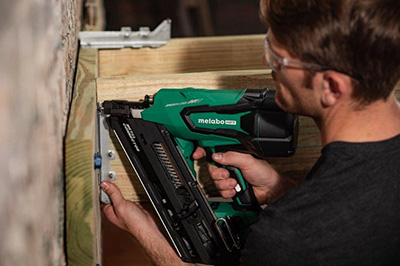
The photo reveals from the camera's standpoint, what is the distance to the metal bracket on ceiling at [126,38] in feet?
6.98

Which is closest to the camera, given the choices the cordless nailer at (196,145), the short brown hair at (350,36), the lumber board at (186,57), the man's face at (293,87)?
the short brown hair at (350,36)

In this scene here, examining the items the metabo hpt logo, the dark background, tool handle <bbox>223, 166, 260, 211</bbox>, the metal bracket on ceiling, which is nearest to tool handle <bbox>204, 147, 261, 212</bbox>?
tool handle <bbox>223, 166, 260, 211</bbox>

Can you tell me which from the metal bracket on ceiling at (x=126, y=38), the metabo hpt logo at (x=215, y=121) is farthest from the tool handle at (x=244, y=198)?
the metal bracket on ceiling at (x=126, y=38)

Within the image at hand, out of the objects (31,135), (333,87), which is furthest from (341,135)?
(31,135)

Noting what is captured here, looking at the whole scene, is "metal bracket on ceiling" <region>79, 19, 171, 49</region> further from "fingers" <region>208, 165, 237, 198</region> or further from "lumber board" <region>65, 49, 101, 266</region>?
"lumber board" <region>65, 49, 101, 266</region>

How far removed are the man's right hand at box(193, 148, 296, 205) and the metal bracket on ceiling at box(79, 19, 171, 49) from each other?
0.73 metres

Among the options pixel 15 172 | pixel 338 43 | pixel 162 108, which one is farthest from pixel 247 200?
pixel 15 172

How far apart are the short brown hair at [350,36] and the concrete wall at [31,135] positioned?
56 centimetres

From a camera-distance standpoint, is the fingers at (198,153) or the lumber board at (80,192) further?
the fingers at (198,153)

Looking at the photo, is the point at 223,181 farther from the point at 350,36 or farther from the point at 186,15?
the point at 186,15

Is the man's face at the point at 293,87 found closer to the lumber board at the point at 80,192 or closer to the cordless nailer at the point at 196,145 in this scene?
the cordless nailer at the point at 196,145

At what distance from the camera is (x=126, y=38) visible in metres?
2.20

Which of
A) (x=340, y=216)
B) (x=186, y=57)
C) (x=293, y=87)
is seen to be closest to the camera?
(x=340, y=216)

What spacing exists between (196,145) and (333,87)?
0.58m
